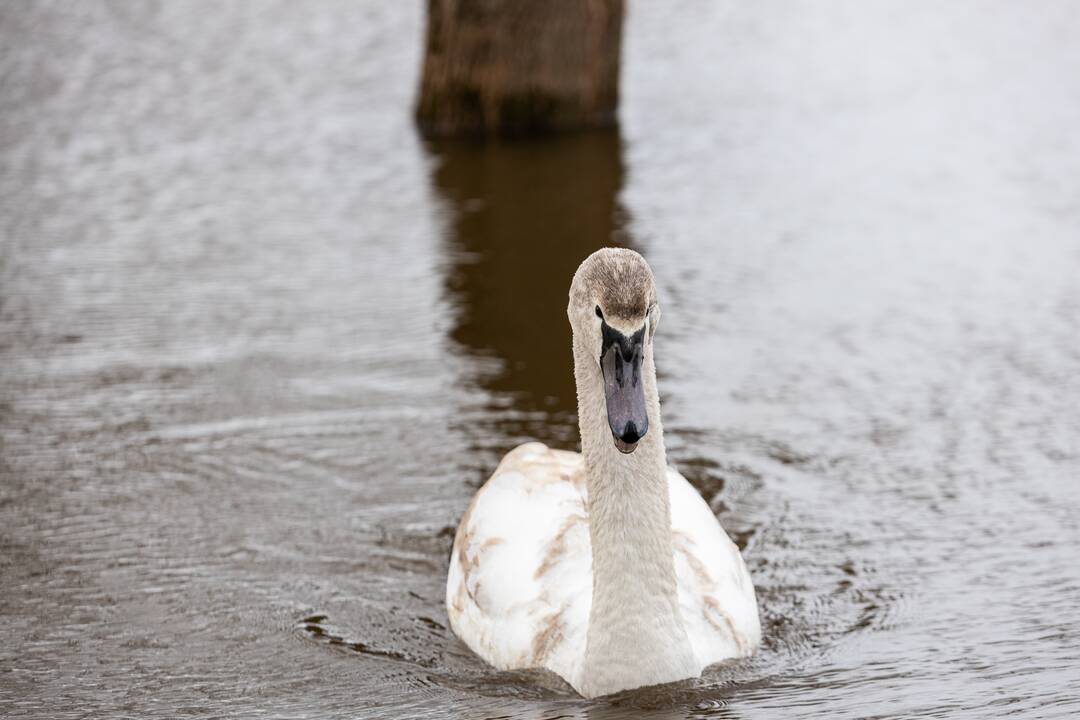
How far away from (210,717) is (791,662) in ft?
6.39

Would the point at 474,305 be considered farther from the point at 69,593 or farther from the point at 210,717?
the point at 210,717

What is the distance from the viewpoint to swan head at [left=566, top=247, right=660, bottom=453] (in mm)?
5363

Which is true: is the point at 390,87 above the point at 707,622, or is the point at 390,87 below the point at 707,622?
above

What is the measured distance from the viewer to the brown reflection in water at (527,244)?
8.80 metres

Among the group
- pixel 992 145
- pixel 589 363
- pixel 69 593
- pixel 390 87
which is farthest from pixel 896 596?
pixel 390 87

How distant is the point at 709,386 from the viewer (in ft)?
28.6

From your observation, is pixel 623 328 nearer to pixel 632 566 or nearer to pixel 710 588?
pixel 632 566

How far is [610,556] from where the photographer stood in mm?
5715

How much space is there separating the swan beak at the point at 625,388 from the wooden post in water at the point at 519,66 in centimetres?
797

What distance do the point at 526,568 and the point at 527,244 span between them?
5055 millimetres

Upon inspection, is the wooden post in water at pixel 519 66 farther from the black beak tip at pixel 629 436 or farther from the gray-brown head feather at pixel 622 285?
the black beak tip at pixel 629 436

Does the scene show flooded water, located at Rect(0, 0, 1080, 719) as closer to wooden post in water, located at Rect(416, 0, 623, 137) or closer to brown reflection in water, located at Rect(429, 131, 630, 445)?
brown reflection in water, located at Rect(429, 131, 630, 445)

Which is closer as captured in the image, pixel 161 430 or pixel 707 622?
pixel 707 622

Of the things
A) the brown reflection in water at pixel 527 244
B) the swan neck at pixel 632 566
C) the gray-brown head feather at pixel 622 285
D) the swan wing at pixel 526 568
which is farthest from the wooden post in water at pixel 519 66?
the gray-brown head feather at pixel 622 285
